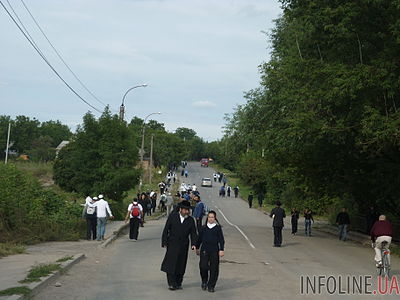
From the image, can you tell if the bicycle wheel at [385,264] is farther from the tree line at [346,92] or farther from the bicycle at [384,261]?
the tree line at [346,92]

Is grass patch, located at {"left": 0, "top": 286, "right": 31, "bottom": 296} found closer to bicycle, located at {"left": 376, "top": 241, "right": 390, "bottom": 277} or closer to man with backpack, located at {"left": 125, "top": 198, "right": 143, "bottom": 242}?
bicycle, located at {"left": 376, "top": 241, "right": 390, "bottom": 277}

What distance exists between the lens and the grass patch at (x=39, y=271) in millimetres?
11311

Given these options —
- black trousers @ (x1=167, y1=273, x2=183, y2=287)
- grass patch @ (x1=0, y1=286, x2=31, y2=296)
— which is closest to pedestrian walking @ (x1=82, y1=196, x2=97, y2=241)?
black trousers @ (x1=167, y1=273, x2=183, y2=287)

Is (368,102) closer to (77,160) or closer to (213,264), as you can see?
(213,264)

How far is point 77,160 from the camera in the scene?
33.6 meters

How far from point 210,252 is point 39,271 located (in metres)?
3.57

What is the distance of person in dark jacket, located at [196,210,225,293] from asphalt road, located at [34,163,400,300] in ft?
0.82

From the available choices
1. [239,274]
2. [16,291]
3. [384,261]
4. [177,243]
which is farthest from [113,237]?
[16,291]

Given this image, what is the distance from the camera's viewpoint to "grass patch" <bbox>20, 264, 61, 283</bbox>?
1131cm

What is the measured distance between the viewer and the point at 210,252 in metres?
11.5

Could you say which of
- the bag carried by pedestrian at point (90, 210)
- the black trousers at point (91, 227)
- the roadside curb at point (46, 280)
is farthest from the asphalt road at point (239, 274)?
the bag carried by pedestrian at point (90, 210)

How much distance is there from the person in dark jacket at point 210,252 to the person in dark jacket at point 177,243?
19 cm

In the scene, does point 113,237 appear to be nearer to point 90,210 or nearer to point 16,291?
point 90,210

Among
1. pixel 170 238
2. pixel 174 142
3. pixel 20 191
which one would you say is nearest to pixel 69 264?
pixel 170 238
